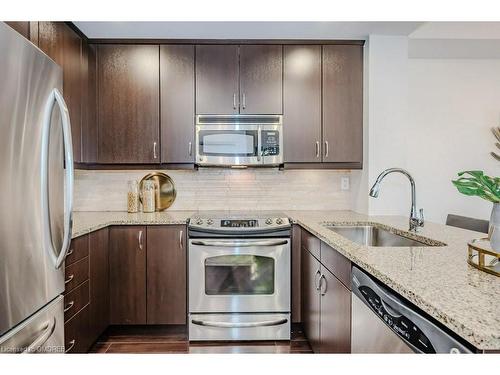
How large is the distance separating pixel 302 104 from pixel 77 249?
201cm

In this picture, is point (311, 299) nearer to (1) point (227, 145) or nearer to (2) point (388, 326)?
(2) point (388, 326)

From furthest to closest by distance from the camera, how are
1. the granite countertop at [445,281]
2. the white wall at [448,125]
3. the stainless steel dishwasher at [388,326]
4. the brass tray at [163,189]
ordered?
1. the white wall at [448,125]
2. the brass tray at [163,189]
3. the stainless steel dishwasher at [388,326]
4. the granite countertop at [445,281]

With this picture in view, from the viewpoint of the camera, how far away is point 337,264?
5.44 ft

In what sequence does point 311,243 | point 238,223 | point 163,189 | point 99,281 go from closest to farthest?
point 311,243
point 99,281
point 238,223
point 163,189

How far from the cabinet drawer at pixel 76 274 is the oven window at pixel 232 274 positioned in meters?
0.80

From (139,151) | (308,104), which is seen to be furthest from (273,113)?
(139,151)

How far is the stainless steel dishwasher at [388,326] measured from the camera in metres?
0.84

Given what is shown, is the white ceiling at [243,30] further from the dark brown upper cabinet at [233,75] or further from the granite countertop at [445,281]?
the granite countertop at [445,281]

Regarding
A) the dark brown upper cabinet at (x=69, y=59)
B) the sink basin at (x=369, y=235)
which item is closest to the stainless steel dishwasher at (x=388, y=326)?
the sink basin at (x=369, y=235)

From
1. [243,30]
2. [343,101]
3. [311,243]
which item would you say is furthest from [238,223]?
[243,30]

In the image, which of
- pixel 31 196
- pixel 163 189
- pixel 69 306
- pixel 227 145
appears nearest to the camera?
pixel 31 196

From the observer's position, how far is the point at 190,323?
2.48m

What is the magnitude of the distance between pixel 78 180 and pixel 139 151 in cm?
73

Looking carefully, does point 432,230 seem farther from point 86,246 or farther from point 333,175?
point 86,246
